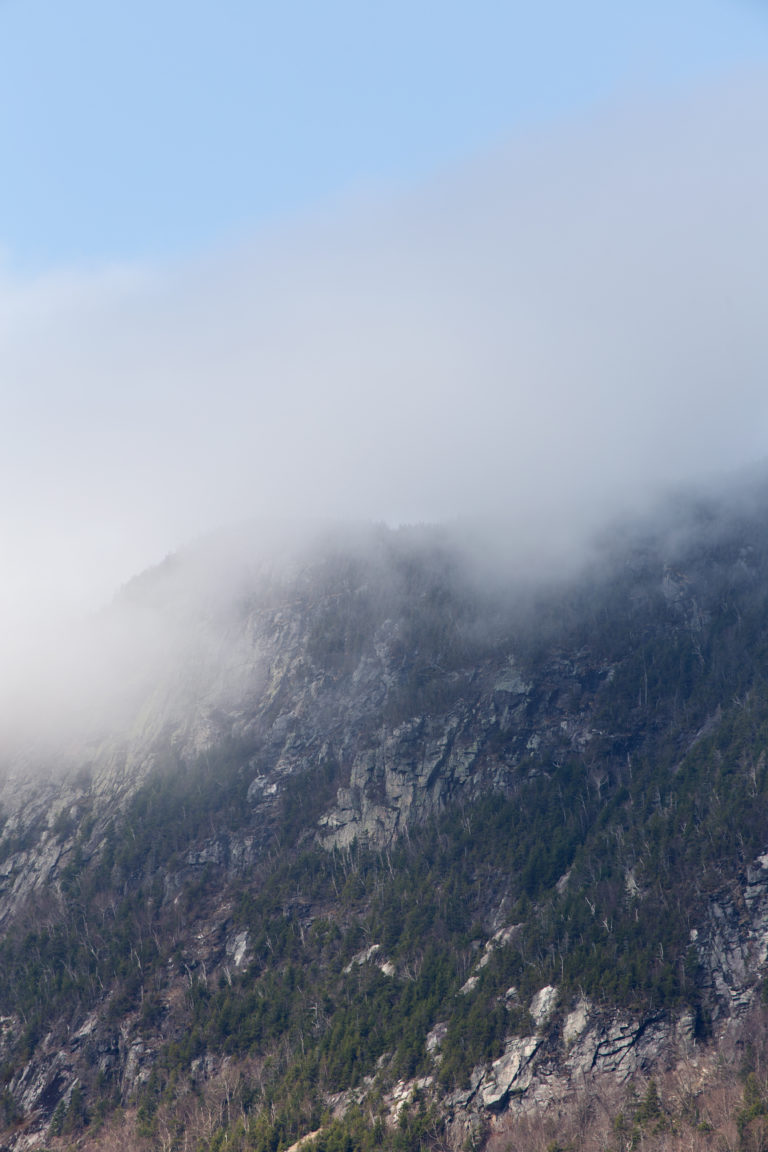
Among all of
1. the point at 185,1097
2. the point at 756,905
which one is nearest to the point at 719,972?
the point at 756,905

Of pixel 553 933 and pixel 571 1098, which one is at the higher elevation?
pixel 553 933

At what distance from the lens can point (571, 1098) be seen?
559 ft

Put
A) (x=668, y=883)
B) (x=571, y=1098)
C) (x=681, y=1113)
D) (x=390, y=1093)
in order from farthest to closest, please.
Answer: (x=668, y=883) → (x=390, y=1093) → (x=571, y=1098) → (x=681, y=1113)

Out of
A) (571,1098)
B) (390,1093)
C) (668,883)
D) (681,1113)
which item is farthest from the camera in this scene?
(668,883)

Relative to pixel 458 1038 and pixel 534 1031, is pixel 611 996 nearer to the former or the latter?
pixel 534 1031

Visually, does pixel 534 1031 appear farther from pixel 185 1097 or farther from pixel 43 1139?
pixel 43 1139

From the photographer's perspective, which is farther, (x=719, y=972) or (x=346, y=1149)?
(x=719, y=972)

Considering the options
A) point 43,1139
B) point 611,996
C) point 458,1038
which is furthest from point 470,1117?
point 43,1139

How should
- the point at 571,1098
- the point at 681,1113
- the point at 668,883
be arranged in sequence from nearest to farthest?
the point at 681,1113
the point at 571,1098
the point at 668,883

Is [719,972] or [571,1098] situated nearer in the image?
[571,1098]

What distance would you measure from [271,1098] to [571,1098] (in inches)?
2303

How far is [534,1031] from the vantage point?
596 feet

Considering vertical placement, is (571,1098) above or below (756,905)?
below

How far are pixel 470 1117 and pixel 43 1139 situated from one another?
9017cm
